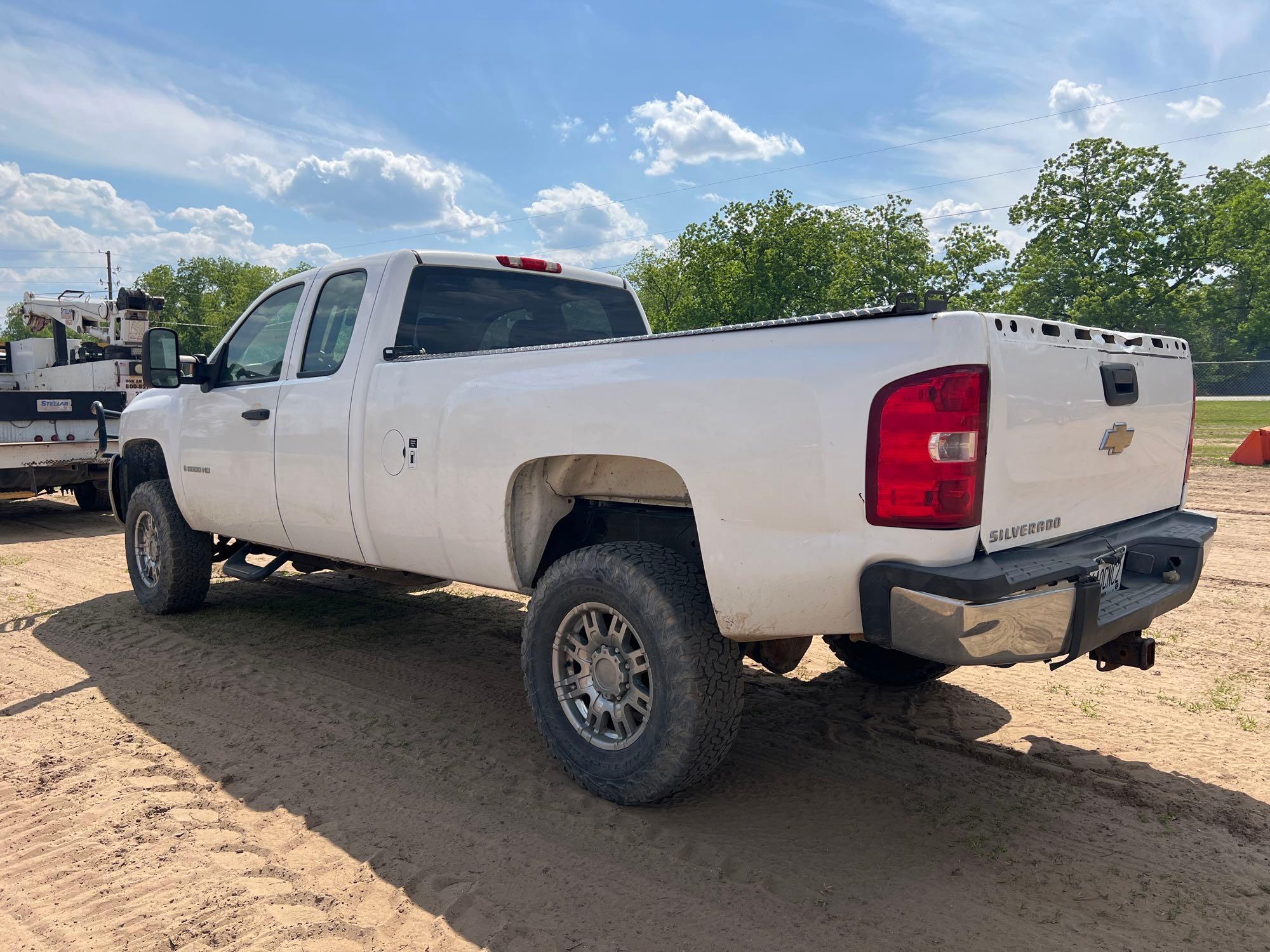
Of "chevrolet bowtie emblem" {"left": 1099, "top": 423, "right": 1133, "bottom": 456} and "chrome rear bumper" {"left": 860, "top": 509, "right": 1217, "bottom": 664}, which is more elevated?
"chevrolet bowtie emblem" {"left": 1099, "top": 423, "right": 1133, "bottom": 456}

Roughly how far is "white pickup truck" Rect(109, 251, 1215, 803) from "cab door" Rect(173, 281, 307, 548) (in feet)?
0.21

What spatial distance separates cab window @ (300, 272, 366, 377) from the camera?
4.80 metres

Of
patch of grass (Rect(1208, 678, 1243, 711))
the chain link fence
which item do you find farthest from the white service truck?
the chain link fence

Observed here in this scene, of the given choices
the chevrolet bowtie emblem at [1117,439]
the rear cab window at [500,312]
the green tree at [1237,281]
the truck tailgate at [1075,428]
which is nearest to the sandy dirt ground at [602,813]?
the truck tailgate at [1075,428]

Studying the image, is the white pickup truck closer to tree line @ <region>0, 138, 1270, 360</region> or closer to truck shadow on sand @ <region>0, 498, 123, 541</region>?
truck shadow on sand @ <region>0, 498, 123, 541</region>

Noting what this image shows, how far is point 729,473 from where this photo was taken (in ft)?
9.92

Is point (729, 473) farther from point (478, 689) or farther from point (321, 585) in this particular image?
point (321, 585)

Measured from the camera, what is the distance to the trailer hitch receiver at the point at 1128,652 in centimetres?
337

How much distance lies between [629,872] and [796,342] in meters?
1.86

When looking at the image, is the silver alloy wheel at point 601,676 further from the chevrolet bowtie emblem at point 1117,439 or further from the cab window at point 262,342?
the cab window at point 262,342

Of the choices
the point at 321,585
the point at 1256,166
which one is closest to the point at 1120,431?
the point at 321,585

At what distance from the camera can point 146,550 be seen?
6543mm

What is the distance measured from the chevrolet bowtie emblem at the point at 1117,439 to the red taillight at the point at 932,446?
90 centimetres

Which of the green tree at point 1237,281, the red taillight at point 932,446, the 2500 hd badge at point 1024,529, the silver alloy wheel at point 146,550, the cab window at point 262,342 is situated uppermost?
the green tree at point 1237,281
